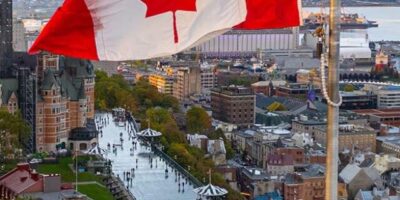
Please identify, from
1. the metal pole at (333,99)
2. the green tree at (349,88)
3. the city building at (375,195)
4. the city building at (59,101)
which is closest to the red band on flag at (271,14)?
the metal pole at (333,99)

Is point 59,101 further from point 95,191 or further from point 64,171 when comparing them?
point 95,191

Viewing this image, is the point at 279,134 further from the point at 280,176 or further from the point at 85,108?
the point at 85,108

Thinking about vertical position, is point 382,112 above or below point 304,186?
above

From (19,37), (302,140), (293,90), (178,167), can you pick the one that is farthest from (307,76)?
(178,167)

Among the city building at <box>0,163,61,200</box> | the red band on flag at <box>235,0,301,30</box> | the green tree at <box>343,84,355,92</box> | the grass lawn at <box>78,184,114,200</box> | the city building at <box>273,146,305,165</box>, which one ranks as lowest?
the city building at <box>273,146,305,165</box>

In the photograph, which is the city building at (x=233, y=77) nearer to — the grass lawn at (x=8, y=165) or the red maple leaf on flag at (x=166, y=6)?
the grass lawn at (x=8, y=165)

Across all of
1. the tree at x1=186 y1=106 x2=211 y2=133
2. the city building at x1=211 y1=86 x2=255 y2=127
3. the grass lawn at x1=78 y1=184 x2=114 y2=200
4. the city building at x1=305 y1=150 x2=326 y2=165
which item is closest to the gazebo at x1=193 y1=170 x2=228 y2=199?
the grass lawn at x1=78 y1=184 x2=114 y2=200

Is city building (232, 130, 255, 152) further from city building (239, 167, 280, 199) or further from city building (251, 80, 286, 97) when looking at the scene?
city building (251, 80, 286, 97)
